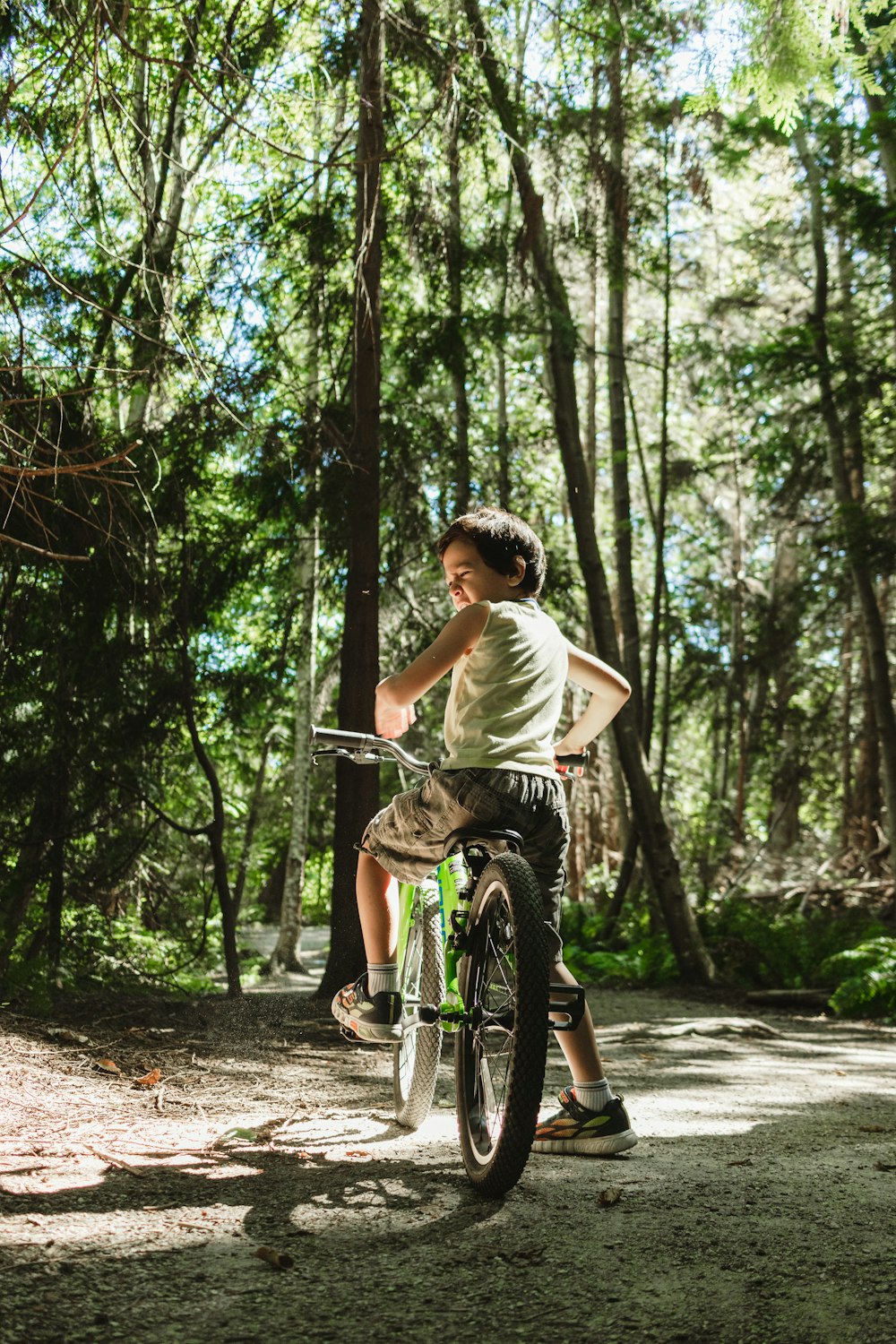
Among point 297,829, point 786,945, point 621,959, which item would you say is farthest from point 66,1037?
point 297,829

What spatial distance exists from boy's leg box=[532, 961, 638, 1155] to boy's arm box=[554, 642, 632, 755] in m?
0.86

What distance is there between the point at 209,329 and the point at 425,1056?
665cm

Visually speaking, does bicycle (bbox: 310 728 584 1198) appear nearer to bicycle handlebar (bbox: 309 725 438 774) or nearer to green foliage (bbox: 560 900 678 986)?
bicycle handlebar (bbox: 309 725 438 774)

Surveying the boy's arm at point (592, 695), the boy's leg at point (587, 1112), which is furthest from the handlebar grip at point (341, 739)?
the boy's leg at point (587, 1112)

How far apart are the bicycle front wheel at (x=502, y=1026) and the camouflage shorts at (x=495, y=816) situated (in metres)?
0.20

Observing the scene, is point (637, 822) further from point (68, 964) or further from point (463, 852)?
point (463, 852)

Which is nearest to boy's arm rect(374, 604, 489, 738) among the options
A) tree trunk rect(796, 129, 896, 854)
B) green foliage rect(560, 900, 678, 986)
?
green foliage rect(560, 900, 678, 986)

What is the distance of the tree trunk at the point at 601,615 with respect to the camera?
31.6 feet

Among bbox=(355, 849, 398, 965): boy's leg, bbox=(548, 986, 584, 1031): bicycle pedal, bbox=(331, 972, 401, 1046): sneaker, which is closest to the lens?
bbox=(548, 986, 584, 1031): bicycle pedal

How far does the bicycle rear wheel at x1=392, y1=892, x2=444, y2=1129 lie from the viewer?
390 cm

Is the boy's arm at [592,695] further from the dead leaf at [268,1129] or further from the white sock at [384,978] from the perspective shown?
the dead leaf at [268,1129]

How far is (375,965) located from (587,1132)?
936mm

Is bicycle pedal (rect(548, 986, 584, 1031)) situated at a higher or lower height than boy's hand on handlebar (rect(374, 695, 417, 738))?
lower

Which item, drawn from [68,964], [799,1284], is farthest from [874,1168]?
[68,964]
